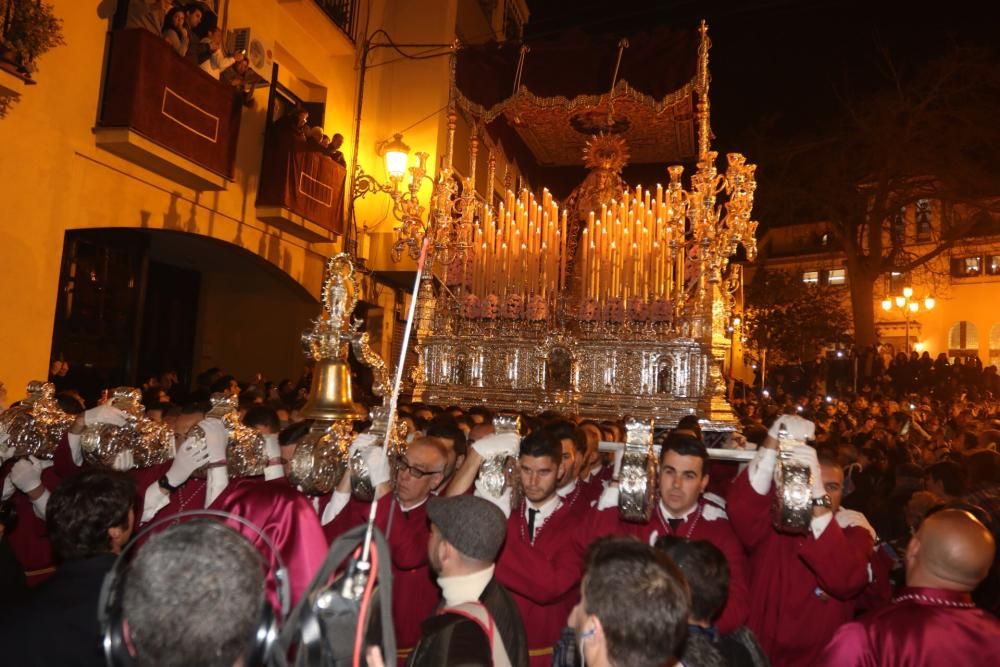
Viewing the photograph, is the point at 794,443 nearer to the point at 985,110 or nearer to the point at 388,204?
the point at 388,204

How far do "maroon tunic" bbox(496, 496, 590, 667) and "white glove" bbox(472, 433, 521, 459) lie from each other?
37 cm

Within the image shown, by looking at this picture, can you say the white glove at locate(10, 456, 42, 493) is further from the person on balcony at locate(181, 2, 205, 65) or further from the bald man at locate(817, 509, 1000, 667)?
the person on balcony at locate(181, 2, 205, 65)

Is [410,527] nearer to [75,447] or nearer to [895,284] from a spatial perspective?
[75,447]

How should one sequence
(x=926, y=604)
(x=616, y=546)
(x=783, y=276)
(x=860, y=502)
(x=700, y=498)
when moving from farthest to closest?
(x=783, y=276)
(x=860, y=502)
(x=700, y=498)
(x=926, y=604)
(x=616, y=546)

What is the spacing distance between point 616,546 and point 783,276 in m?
27.7

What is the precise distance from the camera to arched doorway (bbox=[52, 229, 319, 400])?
9.75 meters

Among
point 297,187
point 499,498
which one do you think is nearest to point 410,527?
point 499,498

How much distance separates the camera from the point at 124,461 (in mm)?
3561

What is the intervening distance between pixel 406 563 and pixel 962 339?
35.2 meters

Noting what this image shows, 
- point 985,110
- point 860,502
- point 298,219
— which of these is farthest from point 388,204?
point 985,110

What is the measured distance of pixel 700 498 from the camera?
3.79 m

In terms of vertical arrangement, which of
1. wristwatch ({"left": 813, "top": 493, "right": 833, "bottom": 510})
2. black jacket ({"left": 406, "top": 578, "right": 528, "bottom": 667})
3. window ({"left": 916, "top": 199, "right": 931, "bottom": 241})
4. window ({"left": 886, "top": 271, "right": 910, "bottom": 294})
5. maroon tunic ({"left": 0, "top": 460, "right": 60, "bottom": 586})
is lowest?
maroon tunic ({"left": 0, "top": 460, "right": 60, "bottom": 586})

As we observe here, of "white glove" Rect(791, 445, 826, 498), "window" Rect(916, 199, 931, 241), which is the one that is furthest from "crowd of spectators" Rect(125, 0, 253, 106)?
"window" Rect(916, 199, 931, 241)

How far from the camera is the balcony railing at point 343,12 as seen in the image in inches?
485
